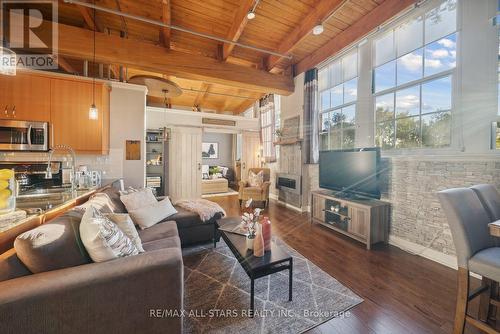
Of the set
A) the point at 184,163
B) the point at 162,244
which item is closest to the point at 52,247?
the point at 162,244

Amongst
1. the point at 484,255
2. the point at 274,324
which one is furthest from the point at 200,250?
the point at 484,255

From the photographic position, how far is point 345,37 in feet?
11.3

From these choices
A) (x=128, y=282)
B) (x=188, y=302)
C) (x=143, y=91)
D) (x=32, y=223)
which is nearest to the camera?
(x=128, y=282)

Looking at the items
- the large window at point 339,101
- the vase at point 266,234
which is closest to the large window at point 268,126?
the large window at point 339,101

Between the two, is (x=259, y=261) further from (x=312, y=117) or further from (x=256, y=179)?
(x=256, y=179)

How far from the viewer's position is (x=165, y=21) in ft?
9.37

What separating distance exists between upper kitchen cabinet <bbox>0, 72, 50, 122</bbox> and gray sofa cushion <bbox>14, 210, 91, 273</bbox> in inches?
104

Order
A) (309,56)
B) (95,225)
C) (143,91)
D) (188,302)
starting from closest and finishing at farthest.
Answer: (95,225) < (188,302) < (143,91) < (309,56)

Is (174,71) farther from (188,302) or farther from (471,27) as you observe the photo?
(471,27)

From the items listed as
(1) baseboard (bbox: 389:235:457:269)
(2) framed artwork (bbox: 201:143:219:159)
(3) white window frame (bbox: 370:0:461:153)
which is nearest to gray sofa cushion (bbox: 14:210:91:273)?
(1) baseboard (bbox: 389:235:457:269)

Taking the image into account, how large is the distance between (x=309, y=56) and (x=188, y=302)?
480 centimetres

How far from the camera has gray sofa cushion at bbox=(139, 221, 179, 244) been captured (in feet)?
6.44

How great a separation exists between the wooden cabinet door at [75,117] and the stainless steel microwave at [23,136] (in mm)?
124

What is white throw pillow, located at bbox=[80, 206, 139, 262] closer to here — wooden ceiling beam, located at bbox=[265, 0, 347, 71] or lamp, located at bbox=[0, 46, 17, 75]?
lamp, located at bbox=[0, 46, 17, 75]
